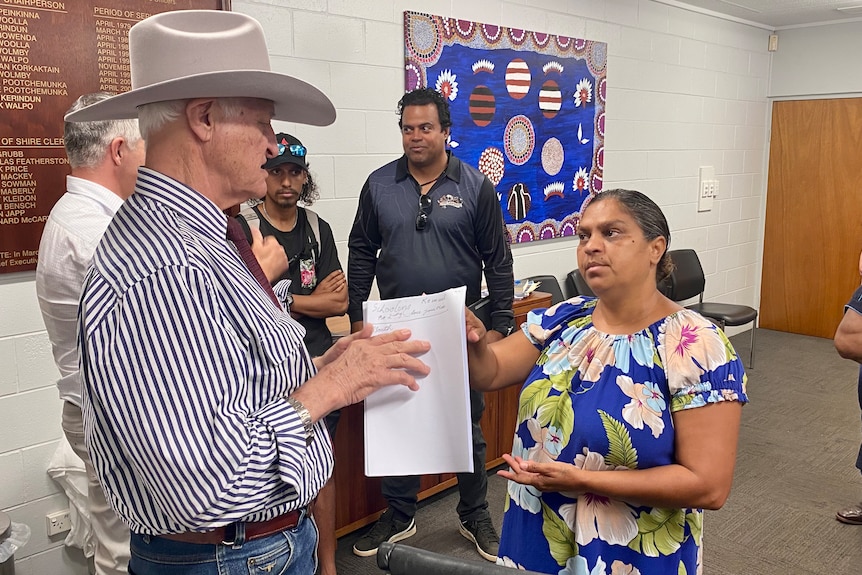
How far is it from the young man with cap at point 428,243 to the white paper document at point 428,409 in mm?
1330

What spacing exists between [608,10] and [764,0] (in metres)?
1.45

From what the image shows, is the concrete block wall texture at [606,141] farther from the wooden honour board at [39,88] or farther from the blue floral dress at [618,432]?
the blue floral dress at [618,432]

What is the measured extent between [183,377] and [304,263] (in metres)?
1.69

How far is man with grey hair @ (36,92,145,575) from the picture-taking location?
1828mm

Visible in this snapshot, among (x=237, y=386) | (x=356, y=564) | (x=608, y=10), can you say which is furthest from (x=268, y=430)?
(x=608, y=10)

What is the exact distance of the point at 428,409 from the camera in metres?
1.37

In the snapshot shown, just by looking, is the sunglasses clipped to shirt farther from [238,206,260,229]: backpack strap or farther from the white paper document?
the white paper document

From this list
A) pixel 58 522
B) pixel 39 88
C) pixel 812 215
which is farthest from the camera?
pixel 812 215

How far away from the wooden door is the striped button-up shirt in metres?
6.36

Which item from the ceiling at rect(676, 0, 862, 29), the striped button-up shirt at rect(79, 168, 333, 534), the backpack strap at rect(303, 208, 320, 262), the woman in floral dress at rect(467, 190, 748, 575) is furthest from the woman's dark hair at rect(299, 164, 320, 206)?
the ceiling at rect(676, 0, 862, 29)

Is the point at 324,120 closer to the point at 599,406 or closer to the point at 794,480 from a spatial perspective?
the point at 599,406

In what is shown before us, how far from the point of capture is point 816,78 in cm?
626

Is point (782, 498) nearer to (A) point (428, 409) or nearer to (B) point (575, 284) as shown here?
(B) point (575, 284)

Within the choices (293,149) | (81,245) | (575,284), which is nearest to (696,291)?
(575,284)
